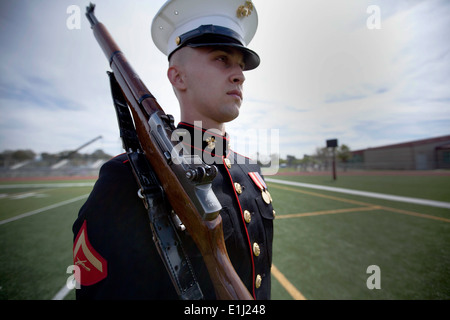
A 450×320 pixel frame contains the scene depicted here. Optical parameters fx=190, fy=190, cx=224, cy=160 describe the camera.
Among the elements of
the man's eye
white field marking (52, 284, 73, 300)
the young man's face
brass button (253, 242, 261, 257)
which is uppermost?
the man's eye

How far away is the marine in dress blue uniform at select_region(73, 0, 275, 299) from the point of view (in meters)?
0.75

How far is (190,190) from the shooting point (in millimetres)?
732

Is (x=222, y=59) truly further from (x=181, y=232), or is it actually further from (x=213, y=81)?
(x=181, y=232)

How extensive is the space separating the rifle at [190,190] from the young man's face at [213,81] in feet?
0.96

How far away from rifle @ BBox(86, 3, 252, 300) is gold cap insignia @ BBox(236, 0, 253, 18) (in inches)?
36.3

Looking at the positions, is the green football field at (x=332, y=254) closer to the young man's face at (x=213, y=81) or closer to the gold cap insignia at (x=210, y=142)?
the gold cap insignia at (x=210, y=142)

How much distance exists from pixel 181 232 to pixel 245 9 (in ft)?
4.87

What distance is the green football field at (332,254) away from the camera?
246cm

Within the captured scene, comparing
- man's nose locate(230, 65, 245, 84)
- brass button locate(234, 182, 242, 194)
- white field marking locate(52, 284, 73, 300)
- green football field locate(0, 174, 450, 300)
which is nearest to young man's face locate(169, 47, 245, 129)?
man's nose locate(230, 65, 245, 84)

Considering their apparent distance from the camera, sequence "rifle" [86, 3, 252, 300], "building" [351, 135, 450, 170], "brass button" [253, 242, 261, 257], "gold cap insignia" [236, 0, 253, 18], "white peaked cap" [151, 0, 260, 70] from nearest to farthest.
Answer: "rifle" [86, 3, 252, 300] < "brass button" [253, 242, 261, 257] < "white peaked cap" [151, 0, 260, 70] < "gold cap insignia" [236, 0, 253, 18] < "building" [351, 135, 450, 170]

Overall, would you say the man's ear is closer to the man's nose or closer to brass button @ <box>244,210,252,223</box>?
the man's nose

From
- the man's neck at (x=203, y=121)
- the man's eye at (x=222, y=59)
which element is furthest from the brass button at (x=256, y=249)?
the man's eye at (x=222, y=59)

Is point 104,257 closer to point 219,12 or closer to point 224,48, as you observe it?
point 224,48

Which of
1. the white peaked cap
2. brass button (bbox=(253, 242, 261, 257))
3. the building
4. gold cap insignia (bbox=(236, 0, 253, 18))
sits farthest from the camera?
the building
